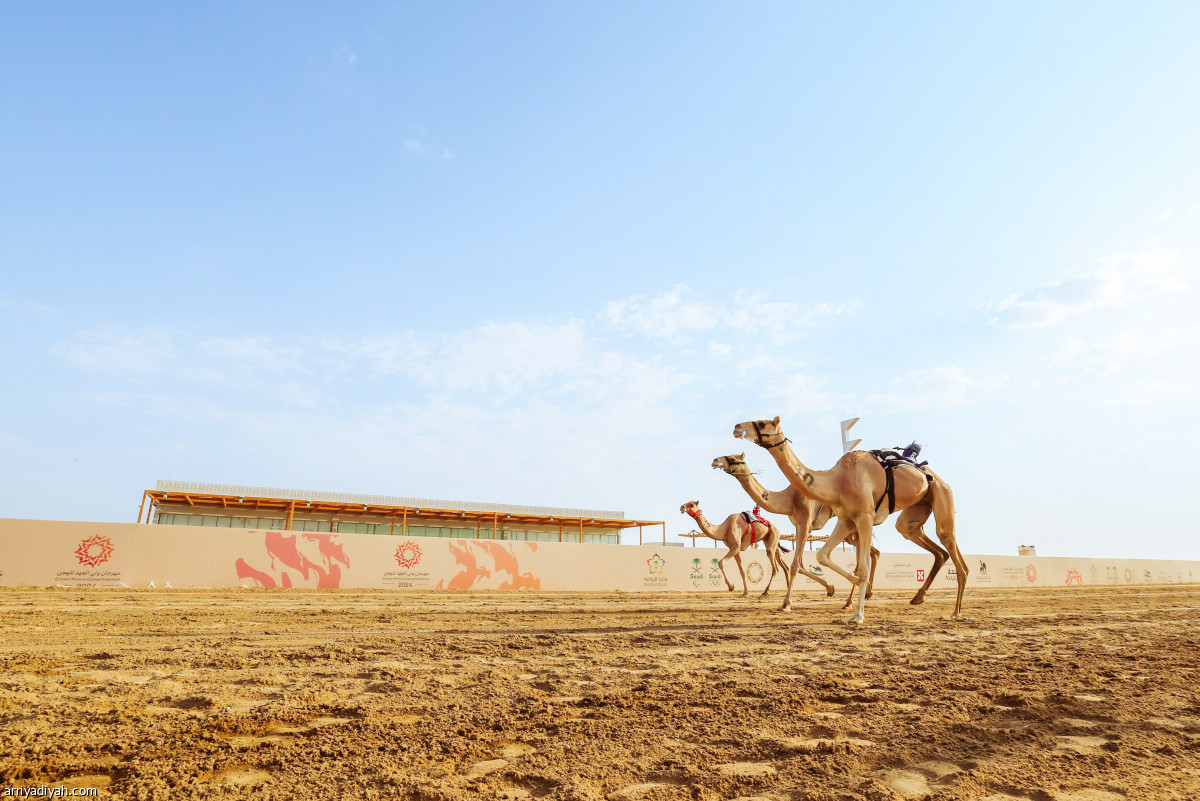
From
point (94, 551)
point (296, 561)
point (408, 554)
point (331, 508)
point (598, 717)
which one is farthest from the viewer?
point (331, 508)

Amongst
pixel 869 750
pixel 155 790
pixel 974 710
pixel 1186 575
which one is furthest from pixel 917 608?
pixel 1186 575

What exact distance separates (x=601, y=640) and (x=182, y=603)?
1052cm

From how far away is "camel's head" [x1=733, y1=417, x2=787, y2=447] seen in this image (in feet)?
33.3

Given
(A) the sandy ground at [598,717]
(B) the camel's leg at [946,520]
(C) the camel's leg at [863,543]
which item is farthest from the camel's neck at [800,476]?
(A) the sandy ground at [598,717]

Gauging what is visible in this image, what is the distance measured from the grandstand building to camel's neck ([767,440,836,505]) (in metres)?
24.8

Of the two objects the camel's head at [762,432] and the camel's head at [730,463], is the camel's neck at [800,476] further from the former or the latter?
the camel's head at [730,463]

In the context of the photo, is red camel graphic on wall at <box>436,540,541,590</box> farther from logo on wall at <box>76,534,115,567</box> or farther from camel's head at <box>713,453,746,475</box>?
camel's head at <box>713,453,746,475</box>

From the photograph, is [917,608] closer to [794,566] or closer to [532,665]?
[794,566]

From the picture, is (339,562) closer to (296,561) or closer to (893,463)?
(296,561)

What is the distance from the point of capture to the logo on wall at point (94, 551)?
19.5m

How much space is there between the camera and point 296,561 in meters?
21.8

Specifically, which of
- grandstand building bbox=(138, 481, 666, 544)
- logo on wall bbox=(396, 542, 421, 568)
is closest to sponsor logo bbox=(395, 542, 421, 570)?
logo on wall bbox=(396, 542, 421, 568)

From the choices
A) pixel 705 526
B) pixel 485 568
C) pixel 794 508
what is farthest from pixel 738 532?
pixel 485 568

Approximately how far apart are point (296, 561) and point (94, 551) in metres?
5.97
